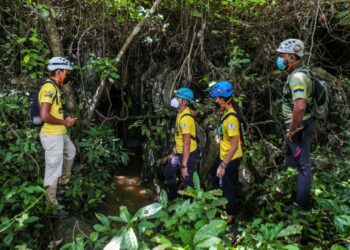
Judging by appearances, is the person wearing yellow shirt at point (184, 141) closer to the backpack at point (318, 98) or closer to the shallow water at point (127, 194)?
the shallow water at point (127, 194)

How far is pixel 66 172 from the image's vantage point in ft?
15.1

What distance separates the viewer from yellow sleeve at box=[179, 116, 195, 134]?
166 inches

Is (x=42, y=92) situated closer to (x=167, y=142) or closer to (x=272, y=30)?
(x=167, y=142)

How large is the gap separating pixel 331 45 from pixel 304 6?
1.28m

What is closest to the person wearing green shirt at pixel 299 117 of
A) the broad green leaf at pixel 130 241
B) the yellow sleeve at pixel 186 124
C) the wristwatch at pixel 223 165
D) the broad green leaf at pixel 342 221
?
the broad green leaf at pixel 342 221

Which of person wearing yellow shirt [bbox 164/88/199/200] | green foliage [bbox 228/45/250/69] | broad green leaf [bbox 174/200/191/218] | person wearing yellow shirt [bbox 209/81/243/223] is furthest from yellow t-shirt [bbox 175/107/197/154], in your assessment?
broad green leaf [bbox 174/200/191/218]

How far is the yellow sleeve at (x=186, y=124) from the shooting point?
Answer: 4.22 meters

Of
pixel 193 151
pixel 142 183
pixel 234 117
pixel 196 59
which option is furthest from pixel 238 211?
pixel 196 59

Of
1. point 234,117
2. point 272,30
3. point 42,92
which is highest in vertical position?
point 272,30

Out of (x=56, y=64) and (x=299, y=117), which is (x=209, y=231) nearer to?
(x=299, y=117)

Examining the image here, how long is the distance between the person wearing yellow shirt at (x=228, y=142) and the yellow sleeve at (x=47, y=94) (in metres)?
1.92

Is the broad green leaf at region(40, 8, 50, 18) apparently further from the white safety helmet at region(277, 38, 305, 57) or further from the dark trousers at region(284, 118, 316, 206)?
the dark trousers at region(284, 118, 316, 206)

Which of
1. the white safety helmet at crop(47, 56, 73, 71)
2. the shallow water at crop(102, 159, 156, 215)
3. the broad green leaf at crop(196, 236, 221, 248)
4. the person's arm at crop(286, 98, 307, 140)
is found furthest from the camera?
the shallow water at crop(102, 159, 156, 215)

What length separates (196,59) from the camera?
19.6 feet
